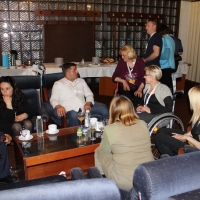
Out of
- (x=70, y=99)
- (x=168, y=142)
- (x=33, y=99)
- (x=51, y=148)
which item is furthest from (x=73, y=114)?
(x=168, y=142)

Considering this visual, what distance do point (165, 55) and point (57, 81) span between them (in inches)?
63.8

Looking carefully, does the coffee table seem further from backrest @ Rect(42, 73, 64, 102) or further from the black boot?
backrest @ Rect(42, 73, 64, 102)

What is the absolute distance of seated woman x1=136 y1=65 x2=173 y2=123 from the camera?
9.34ft

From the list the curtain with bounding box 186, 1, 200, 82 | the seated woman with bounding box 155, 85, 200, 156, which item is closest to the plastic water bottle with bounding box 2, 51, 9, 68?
the seated woman with bounding box 155, 85, 200, 156

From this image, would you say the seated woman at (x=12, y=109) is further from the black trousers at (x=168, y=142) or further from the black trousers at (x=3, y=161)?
the black trousers at (x=168, y=142)

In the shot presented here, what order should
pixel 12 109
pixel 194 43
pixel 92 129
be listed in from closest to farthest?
pixel 92 129, pixel 12 109, pixel 194 43

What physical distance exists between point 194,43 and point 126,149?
6086mm

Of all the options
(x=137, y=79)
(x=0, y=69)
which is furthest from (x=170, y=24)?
(x=0, y=69)

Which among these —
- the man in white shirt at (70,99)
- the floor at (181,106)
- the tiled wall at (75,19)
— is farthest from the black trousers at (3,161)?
the tiled wall at (75,19)

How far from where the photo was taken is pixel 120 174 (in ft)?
5.65

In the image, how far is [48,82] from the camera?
350 cm

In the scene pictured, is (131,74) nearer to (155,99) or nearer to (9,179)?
(155,99)

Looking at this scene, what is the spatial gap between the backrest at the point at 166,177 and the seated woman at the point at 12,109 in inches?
70.0

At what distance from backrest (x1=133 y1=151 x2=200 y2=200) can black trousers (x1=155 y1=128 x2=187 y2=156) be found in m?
1.06
